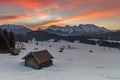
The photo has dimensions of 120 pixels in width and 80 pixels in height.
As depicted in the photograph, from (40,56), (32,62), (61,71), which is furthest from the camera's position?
(40,56)

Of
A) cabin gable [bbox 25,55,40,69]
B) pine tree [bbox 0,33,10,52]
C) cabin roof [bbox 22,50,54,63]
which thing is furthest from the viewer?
pine tree [bbox 0,33,10,52]

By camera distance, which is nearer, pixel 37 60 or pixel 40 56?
pixel 37 60

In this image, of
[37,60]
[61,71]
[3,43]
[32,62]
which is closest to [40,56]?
[32,62]

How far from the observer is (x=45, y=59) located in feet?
177

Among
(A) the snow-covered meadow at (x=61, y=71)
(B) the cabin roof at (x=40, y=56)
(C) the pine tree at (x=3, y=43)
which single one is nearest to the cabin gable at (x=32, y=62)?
(B) the cabin roof at (x=40, y=56)

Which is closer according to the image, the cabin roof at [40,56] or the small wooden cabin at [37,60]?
the small wooden cabin at [37,60]

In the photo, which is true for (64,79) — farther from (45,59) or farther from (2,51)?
(2,51)

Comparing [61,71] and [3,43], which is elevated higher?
[3,43]

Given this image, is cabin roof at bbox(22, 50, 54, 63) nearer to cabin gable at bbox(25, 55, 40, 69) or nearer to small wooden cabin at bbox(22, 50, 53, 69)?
small wooden cabin at bbox(22, 50, 53, 69)

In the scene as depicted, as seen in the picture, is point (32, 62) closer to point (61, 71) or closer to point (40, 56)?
point (40, 56)

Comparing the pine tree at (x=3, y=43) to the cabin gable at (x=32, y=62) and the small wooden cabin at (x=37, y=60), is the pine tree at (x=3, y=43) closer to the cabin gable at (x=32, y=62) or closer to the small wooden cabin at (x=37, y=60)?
the cabin gable at (x=32, y=62)

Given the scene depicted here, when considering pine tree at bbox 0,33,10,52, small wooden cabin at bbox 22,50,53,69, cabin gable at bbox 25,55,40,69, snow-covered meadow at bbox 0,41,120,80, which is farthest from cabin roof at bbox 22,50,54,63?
pine tree at bbox 0,33,10,52

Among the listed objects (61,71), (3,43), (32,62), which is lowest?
(61,71)

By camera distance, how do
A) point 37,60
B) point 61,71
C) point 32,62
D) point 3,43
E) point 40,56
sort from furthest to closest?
point 3,43, point 40,56, point 32,62, point 37,60, point 61,71
